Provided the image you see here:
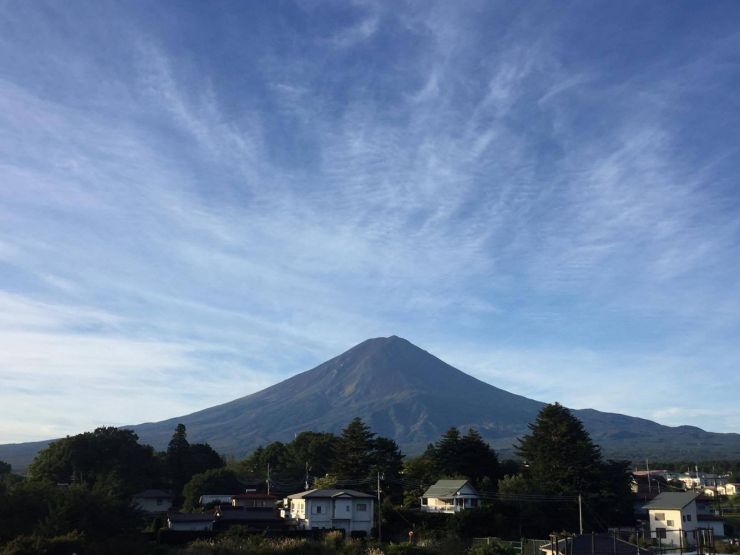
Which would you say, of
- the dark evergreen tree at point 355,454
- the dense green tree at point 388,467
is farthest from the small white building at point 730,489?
the dark evergreen tree at point 355,454

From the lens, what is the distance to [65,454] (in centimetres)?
5762

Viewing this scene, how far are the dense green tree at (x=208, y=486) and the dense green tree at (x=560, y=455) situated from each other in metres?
24.8

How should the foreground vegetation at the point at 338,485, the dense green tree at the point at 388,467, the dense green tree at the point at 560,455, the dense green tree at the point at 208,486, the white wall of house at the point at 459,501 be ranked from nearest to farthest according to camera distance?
the foreground vegetation at the point at 338,485, the white wall of house at the point at 459,501, the dense green tree at the point at 560,455, the dense green tree at the point at 388,467, the dense green tree at the point at 208,486

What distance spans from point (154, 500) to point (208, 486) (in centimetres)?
495

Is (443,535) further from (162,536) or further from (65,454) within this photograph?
(65,454)

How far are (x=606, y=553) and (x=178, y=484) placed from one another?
46.2m

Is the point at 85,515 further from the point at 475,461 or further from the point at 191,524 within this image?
the point at 475,461

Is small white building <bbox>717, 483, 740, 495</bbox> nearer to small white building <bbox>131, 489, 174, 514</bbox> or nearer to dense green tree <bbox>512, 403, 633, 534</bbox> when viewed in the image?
dense green tree <bbox>512, 403, 633, 534</bbox>

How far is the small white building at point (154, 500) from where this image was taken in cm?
5588

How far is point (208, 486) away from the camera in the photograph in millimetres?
56281

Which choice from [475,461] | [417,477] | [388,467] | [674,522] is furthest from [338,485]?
[674,522]

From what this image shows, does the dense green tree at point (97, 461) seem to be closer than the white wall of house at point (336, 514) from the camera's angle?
No

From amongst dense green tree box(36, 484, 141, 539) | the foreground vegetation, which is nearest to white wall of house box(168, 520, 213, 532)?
the foreground vegetation

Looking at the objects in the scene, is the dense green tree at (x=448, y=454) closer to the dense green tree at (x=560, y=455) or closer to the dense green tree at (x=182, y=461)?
the dense green tree at (x=560, y=455)
